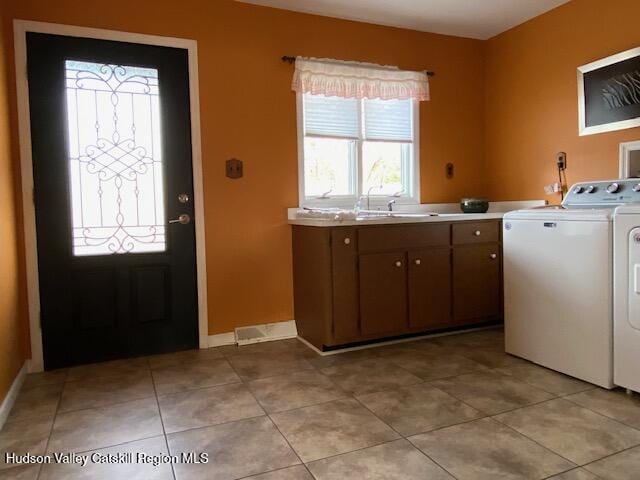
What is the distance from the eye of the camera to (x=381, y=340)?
10.7ft

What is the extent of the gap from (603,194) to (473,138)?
5.34 ft

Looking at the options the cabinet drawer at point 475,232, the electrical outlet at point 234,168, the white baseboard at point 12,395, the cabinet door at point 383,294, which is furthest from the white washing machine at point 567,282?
the white baseboard at point 12,395

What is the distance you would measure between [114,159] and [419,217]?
2.07 m

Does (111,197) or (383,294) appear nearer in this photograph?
(111,197)

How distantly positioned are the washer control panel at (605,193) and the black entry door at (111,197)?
8.31 ft

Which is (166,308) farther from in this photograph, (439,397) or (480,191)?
(480,191)

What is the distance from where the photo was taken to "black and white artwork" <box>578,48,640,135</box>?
294cm

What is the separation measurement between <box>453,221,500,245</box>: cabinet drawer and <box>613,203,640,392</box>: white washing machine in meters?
1.20

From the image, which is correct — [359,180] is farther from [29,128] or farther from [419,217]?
[29,128]

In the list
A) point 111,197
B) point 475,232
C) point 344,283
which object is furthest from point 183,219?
point 475,232

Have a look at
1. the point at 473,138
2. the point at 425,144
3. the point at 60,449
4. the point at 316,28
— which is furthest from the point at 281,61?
the point at 60,449

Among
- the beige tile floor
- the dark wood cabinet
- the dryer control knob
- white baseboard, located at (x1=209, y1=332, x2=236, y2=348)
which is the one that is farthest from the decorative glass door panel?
the dryer control knob

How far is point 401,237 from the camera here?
3.16 metres

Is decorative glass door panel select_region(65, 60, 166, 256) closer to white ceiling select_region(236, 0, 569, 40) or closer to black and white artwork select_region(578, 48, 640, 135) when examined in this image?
white ceiling select_region(236, 0, 569, 40)
